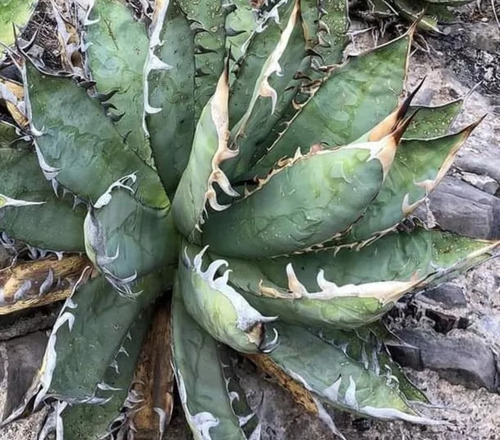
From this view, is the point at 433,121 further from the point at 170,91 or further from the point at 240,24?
the point at 170,91

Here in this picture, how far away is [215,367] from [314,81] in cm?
50

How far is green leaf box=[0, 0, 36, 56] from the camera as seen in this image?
150 cm

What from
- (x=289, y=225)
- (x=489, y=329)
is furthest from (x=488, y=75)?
(x=289, y=225)

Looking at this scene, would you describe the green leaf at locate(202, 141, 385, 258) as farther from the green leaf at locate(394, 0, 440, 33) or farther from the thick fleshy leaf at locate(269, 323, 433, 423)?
the green leaf at locate(394, 0, 440, 33)

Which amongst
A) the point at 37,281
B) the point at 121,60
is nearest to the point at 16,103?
the point at 121,60

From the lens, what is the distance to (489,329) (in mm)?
1594

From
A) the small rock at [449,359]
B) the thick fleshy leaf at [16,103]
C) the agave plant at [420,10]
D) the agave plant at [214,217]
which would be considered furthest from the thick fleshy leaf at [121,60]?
the agave plant at [420,10]

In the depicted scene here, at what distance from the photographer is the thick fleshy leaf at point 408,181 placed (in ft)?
3.76

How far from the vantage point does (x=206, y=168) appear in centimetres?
101

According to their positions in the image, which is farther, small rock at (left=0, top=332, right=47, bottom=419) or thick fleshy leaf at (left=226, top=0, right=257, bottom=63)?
thick fleshy leaf at (left=226, top=0, right=257, bottom=63)

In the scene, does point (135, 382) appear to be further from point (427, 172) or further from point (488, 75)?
point (488, 75)

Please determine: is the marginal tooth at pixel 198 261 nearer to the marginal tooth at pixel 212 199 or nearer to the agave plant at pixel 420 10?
the marginal tooth at pixel 212 199

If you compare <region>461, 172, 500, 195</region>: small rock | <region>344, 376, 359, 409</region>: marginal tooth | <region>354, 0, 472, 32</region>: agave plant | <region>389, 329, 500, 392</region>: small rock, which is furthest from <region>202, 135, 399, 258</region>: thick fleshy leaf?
<region>354, 0, 472, 32</region>: agave plant

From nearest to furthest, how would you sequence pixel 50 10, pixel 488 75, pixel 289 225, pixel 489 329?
pixel 289 225, pixel 489 329, pixel 50 10, pixel 488 75
